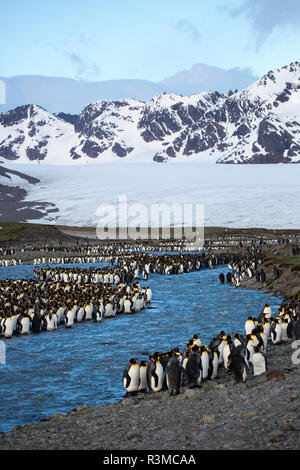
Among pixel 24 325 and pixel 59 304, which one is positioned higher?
pixel 59 304

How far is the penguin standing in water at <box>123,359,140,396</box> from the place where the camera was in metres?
13.3

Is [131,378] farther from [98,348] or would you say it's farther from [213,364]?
[98,348]

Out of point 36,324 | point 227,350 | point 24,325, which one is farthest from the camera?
point 36,324

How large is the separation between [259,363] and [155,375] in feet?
8.98

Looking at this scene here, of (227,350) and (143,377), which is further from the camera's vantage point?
(227,350)

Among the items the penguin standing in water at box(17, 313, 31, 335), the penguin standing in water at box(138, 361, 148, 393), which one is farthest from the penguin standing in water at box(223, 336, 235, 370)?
the penguin standing in water at box(17, 313, 31, 335)

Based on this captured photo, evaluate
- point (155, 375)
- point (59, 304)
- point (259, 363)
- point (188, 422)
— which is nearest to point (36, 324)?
point (59, 304)

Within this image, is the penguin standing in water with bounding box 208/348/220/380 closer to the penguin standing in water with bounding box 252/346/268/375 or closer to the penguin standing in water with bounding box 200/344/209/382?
the penguin standing in water with bounding box 200/344/209/382

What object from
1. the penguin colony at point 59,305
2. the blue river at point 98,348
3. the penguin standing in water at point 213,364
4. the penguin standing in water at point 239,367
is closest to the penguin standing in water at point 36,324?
the penguin colony at point 59,305

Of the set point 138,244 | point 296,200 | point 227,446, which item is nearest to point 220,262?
point 138,244

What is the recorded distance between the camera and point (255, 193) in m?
127

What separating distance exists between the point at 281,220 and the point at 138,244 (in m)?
36.1

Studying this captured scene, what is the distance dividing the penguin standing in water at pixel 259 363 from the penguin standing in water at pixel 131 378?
10.1ft

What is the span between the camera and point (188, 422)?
10.0 metres
